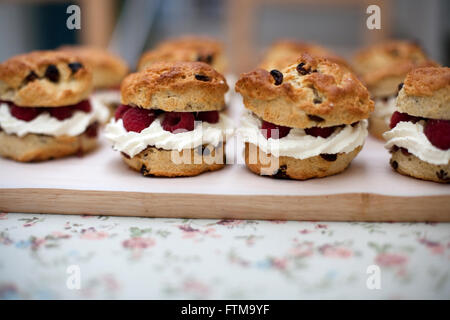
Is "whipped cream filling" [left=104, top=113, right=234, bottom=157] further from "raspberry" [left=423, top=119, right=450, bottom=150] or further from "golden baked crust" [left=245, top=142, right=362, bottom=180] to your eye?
"raspberry" [left=423, top=119, right=450, bottom=150]

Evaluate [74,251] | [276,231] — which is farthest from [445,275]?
[74,251]

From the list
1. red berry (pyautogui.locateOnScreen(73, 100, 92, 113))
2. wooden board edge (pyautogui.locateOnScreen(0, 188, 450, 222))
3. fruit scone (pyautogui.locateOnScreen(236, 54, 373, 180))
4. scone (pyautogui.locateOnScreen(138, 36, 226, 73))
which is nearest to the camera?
wooden board edge (pyautogui.locateOnScreen(0, 188, 450, 222))

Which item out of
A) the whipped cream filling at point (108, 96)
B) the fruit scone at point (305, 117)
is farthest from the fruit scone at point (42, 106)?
the fruit scone at point (305, 117)

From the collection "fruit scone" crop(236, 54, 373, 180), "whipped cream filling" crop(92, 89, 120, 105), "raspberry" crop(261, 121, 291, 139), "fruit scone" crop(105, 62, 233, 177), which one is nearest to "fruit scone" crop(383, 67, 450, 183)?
"fruit scone" crop(236, 54, 373, 180)

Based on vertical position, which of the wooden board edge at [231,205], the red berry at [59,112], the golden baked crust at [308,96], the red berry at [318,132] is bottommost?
the wooden board edge at [231,205]

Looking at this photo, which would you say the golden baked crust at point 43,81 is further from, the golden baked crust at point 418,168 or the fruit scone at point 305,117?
the golden baked crust at point 418,168

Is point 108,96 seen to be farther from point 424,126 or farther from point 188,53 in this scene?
point 424,126
